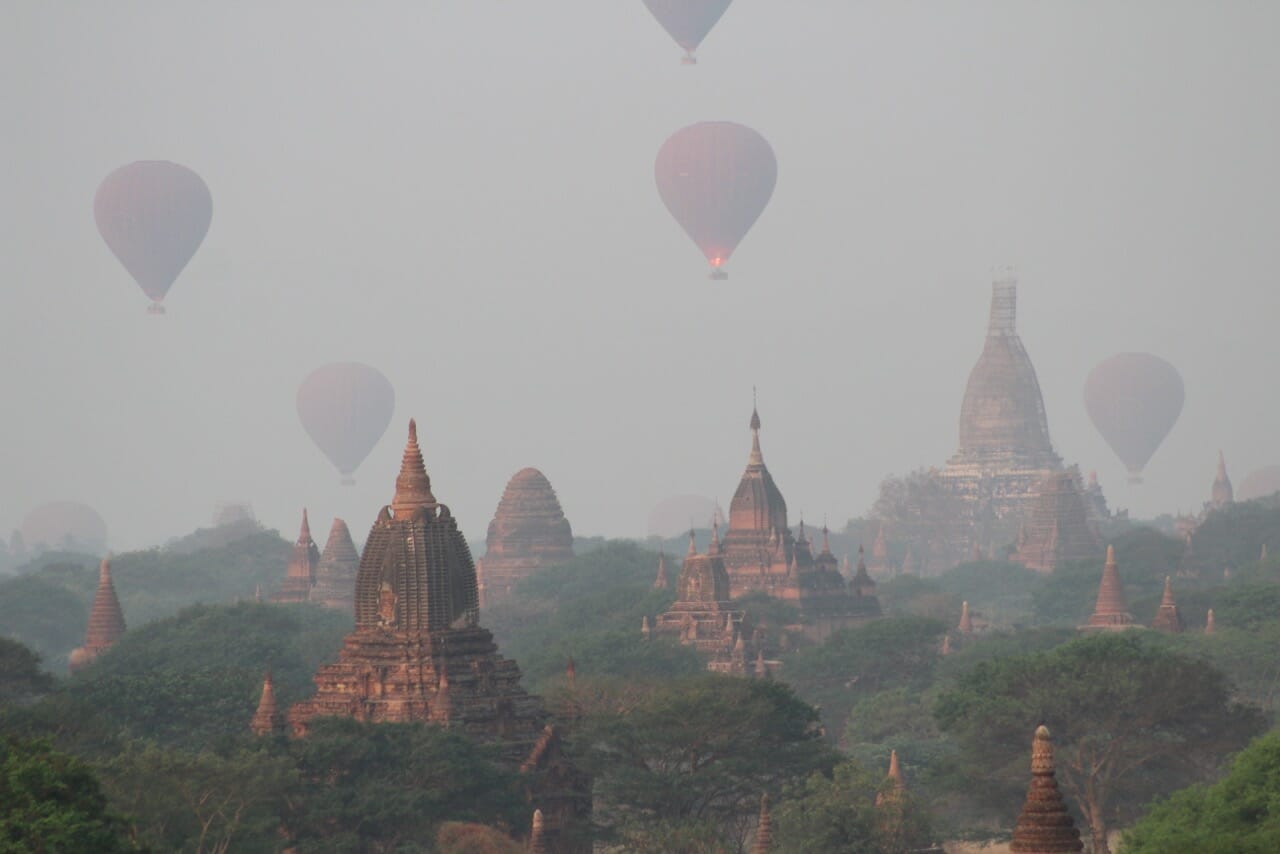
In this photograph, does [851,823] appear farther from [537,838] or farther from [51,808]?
[51,808]

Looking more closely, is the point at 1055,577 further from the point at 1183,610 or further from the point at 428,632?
the point at 428,632

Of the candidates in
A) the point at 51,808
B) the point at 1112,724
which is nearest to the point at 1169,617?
the point at 1112,724

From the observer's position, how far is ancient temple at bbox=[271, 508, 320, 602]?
183875 mm

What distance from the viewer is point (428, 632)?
8744 centimetres

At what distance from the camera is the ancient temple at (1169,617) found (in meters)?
137

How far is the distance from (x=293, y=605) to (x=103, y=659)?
4120 centimetres

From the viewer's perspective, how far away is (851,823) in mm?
76562

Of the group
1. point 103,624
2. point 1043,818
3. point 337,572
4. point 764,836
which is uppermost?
point 337,572

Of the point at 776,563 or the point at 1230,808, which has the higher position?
the point at 776,563

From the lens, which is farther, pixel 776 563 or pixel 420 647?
→ pixel 776 563

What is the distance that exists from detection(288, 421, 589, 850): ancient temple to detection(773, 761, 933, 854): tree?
27.9 ft

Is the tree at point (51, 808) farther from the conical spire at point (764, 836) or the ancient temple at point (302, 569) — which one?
the ancient temple at point (302, 569)

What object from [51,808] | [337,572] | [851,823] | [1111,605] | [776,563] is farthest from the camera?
[337,572]

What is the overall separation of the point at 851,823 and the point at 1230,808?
580 inches
